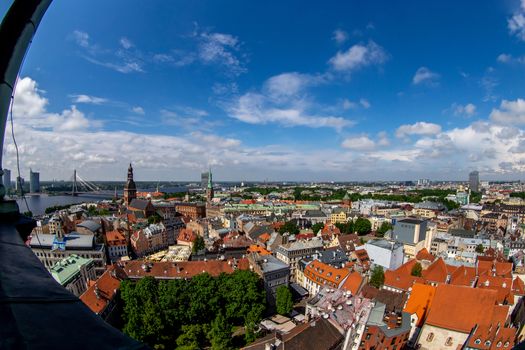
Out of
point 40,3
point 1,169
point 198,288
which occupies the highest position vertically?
point 40,3

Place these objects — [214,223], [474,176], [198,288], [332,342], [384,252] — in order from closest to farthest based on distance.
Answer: [332,342] → [198,288] → [384,252] → [214,223] → [474,176]

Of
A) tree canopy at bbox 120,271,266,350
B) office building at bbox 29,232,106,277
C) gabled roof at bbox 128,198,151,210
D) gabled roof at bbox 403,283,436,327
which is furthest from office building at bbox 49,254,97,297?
gabled roof at bbox 128,198,151,210

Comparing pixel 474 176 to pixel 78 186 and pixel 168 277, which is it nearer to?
pixel 168 277

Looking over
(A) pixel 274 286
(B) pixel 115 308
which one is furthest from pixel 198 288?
(A) pixel 274 286

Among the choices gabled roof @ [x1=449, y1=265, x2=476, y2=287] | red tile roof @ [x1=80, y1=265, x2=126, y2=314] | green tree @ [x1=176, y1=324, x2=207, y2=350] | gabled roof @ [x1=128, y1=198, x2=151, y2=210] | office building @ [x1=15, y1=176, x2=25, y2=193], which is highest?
office building @ [x1=15, y1=176, x2=25, y2=193]

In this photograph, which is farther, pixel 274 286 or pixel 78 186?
pixel 78 186

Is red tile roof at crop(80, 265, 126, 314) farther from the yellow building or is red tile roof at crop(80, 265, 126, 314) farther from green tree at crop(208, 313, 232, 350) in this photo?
the yellow building
